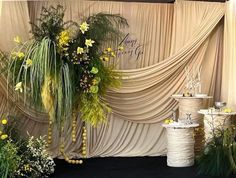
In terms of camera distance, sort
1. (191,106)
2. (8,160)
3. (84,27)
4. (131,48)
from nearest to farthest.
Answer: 1. (8,160)
2. (84,27)
3. (191,106)
4. (131,48)

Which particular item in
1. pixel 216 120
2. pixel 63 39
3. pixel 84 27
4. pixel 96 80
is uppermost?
pixel 84 27

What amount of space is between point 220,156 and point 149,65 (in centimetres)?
177

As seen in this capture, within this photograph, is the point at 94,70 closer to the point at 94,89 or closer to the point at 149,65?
the point at 94,89

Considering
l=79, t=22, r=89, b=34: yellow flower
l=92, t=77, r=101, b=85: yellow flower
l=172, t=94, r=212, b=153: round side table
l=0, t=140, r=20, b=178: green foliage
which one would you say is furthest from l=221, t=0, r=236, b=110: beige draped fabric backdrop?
l=0, t=140, r=20, b=178: green foliage

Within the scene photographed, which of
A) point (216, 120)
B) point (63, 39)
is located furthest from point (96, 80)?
point (216, 120)

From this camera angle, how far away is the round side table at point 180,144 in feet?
15.4

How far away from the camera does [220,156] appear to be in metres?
4.38

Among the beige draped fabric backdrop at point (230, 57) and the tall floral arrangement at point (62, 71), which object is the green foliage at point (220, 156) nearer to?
the beige draped fabric backdrop at point (230, 57)

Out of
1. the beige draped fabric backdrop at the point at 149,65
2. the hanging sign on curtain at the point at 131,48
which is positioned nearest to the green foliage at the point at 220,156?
the beige draped fabric backdrop at the point at 149,65

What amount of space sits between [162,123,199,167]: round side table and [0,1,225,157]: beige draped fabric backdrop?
754 mm

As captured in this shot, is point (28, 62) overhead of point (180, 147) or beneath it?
overhead

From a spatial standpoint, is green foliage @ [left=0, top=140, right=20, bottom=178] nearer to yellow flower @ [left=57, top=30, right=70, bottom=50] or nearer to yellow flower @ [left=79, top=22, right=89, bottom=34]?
yellow flower @ [left=57, top=30, right=70, bottom=50]

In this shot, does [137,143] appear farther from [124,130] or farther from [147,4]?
[147,4]

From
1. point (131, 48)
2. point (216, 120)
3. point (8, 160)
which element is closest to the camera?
point (8, 160)
